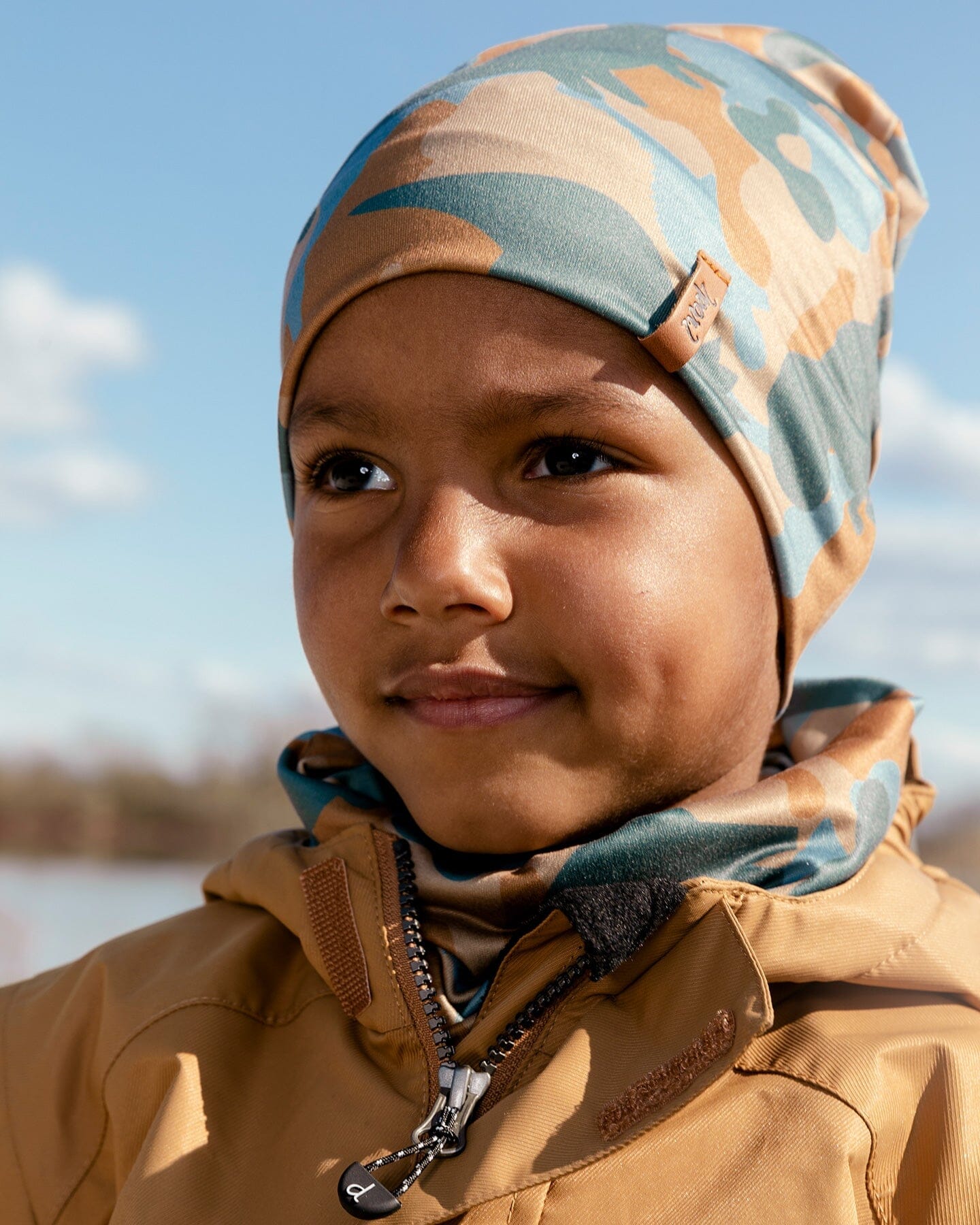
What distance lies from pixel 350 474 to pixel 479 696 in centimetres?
38

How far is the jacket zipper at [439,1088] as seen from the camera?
46.1 inches

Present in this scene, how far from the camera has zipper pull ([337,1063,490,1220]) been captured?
3.82ft

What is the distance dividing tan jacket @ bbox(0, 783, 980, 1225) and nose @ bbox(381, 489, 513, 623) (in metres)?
0.33

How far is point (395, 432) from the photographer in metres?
1.41

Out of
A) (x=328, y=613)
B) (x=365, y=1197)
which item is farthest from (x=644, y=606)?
(x=365, y=1197)

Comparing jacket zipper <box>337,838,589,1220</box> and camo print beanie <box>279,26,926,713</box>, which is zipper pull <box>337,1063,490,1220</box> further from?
camo print beanie <box>279,26,926,713</box>

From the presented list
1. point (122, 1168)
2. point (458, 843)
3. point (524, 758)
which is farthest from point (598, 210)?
point (122, 1168)

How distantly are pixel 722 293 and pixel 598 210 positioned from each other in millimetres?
177

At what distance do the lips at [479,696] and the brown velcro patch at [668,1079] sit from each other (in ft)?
1.24

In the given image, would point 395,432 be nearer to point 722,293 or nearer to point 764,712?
point 722,293

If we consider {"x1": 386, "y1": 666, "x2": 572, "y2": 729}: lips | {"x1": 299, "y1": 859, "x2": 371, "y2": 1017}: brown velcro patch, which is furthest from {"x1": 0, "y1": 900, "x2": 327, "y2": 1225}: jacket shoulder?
{"x1": 386, "y1": 666, "x2": 572, "y2": 729}: lips

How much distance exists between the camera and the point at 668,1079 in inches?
45.9

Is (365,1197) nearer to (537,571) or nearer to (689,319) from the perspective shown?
(537,571)

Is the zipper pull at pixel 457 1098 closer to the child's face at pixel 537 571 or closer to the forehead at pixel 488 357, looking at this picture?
the child's face at pixel 537 571
